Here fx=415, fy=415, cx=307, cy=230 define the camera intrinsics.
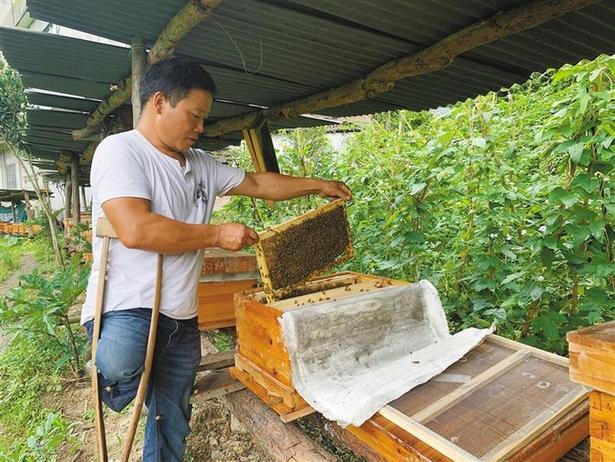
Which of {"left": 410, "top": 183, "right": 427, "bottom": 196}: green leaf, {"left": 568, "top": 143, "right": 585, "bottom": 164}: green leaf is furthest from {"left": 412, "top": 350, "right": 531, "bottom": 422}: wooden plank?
{"left": 410, "top": 183, "right": 427, "bottom": 196}: green leaf

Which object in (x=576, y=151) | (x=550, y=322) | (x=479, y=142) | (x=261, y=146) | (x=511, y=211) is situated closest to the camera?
(x=576, y=151)

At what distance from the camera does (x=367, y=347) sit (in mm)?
2109

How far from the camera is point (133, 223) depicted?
161 centimetres

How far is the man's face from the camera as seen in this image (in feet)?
6.26

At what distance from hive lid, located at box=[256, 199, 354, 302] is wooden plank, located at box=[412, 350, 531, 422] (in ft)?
3.04

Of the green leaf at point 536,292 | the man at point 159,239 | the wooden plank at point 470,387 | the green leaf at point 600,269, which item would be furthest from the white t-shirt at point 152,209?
the green leaf at point 600,269

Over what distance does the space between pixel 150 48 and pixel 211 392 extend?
229 centimetres

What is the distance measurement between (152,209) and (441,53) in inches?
78.4

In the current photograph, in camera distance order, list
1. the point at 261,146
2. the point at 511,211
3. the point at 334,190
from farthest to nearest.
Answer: the point at 261,146 < the point at 511,211 < the point at 334,190

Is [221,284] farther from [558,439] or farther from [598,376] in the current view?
[598,376]

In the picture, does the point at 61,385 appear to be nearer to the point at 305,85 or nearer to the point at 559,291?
the point at 305,85

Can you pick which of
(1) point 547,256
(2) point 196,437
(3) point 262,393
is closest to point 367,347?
(3) point 262,393

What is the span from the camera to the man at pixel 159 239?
66.1 inches

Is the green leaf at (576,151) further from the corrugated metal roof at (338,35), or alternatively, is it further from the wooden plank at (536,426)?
the wooden plank at (536,426)
